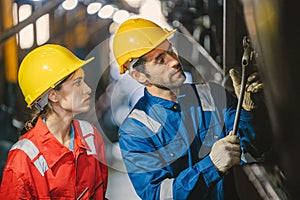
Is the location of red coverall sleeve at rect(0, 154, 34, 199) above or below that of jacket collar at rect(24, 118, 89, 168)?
below

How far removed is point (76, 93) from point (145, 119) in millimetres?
244

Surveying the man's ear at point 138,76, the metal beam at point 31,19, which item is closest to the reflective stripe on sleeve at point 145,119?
the man's ear at point 138,76

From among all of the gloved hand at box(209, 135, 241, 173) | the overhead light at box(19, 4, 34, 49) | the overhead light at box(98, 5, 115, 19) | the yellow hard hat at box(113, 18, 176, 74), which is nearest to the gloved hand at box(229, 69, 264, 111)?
the gloved hand at box(209, 135, 241, 173)

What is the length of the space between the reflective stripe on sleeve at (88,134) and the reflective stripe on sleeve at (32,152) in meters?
Result: 0.15

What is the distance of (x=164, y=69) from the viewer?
2.00 metres

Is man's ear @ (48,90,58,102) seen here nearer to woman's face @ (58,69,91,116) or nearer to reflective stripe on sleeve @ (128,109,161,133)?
woman's face @ (58,69,91,116)

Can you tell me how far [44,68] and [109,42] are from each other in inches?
9.0

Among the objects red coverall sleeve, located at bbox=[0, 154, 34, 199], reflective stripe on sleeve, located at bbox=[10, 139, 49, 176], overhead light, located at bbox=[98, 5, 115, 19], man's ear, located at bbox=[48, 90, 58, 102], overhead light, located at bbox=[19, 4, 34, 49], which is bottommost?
red coverall sleeve, located at bbox=[0, 154, 34, 199]

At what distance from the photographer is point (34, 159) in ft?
6.44

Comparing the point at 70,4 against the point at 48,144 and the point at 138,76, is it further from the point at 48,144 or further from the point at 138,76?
the point at 48,144

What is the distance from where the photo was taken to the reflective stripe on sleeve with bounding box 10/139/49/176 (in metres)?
1.96

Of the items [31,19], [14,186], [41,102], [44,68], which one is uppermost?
[31,19]

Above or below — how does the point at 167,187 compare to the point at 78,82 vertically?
below

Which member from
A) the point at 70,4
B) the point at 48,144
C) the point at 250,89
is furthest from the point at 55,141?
the point at 250,89
